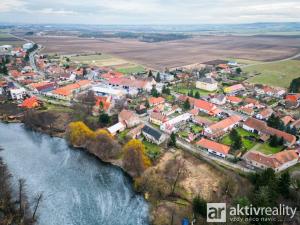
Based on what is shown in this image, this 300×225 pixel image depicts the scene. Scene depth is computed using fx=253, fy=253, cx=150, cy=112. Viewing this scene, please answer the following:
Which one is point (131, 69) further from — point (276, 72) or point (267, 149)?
point (267, 149)

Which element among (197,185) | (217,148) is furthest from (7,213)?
(217,148)

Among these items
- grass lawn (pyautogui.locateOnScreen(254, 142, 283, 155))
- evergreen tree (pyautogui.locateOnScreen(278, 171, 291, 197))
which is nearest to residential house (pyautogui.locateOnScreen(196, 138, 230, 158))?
grass lawn (pyautogui.locateOnScreen(254, 142, 283, 155))

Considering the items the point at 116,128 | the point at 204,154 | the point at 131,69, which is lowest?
the point at 204,154

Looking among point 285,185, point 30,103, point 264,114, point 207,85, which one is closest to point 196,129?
point 264,114

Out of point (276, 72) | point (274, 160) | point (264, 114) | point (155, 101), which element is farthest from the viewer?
point (276, 72)

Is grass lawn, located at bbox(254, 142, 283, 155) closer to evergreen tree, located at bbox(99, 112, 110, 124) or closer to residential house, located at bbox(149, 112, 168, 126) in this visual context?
residential house, located at bbox(149, 112, 168, 126)

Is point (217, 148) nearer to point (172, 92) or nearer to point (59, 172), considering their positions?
point (59, 172)
